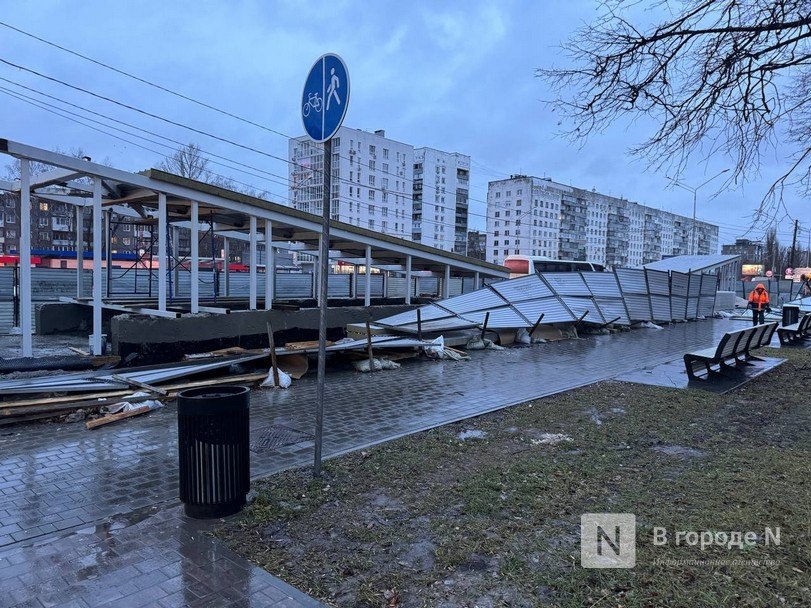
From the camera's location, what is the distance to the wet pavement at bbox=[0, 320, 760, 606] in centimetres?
288

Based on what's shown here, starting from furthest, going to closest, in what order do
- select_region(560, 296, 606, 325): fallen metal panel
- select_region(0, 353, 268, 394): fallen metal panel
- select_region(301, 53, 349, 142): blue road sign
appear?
select_region(560, 296, 606, 325): fallen metal panel → select_region(0, 353, 268, 394): fallen metal panel → select_region(301, 53, 349, 142): blue road sign

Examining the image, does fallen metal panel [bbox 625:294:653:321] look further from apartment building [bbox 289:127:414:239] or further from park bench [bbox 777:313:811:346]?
apartment building [bbox 289:127:414:239]

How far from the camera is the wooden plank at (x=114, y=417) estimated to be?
19.5 feet

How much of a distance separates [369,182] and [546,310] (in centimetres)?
8181

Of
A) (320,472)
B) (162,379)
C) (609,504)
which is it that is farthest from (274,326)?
(609,504)

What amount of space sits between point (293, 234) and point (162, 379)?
8087 mm

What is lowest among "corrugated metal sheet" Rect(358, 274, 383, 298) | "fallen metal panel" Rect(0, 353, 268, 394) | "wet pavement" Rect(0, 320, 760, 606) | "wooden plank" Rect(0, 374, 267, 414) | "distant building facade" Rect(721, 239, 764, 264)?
"wet pavement" Rect(0, 320, 760, 606)

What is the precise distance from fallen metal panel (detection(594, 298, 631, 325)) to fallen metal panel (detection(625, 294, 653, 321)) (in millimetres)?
389

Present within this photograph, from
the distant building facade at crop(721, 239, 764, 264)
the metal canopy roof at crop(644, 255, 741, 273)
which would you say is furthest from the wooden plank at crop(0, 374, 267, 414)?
the metal canopy roof at crop(644, 255, 741, 273)

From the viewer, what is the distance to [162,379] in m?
7.40

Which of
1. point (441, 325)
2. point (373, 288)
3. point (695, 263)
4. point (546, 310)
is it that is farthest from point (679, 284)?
point (441, 325)

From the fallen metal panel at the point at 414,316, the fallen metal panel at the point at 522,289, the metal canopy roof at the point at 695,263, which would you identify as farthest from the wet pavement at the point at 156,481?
the metal canopy roof at the point at 695,263

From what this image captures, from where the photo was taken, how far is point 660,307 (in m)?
20.8

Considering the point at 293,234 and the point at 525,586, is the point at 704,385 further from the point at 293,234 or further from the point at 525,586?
the point at 293,234
